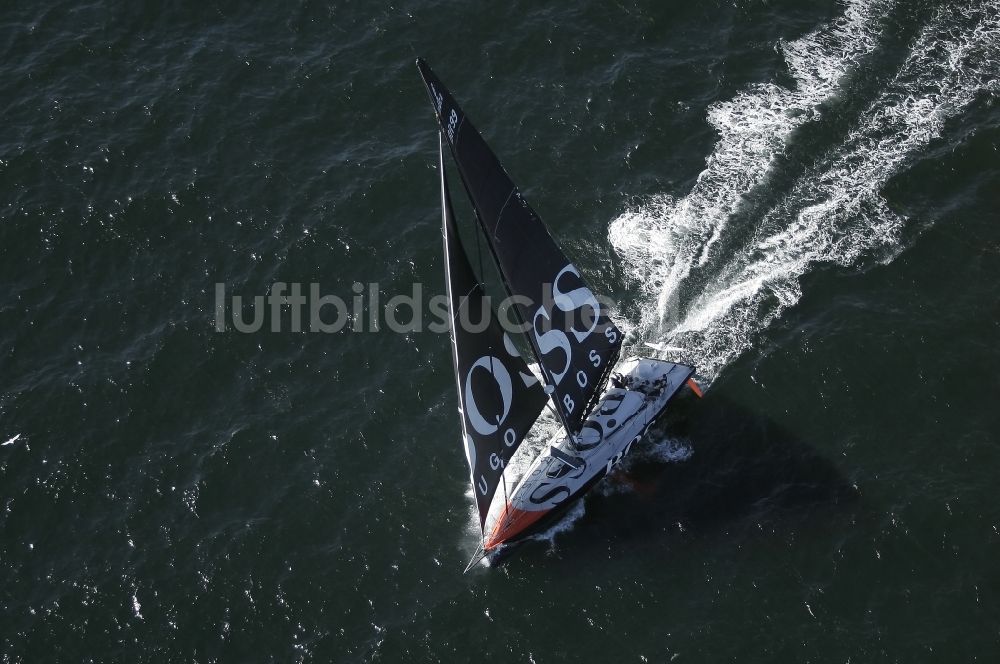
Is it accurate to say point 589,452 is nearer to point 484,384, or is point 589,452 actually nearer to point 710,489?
point 710,489

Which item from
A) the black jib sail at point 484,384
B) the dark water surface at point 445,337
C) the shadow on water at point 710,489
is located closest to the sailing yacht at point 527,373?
the black jib sail at point 484,384

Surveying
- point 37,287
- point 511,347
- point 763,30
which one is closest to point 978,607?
point 511,347

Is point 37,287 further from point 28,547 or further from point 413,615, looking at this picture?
point 413,615

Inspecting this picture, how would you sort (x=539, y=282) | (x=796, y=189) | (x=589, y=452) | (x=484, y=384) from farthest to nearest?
(x=796, y=189) → (x=589, y=452) → (x=484, y=384) → (x=539, y=282)

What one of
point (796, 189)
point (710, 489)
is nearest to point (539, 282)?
point (710, 489)

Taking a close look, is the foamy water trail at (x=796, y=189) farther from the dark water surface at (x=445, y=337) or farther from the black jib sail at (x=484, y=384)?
the black jib sail at (x=484, y=384)
